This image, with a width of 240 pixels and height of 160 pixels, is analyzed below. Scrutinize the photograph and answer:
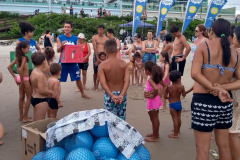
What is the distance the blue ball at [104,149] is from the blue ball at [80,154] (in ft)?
0.35

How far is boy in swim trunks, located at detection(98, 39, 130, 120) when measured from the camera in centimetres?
372

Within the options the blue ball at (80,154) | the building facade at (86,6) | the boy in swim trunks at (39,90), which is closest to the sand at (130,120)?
the boy in swim trunks at (39,90)

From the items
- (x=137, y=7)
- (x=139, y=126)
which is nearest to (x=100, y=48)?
(x=139, y=126)

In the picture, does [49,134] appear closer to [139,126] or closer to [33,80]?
[33,80]

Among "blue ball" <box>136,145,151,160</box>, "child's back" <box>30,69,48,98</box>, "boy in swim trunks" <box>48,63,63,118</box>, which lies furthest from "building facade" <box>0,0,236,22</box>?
"blue ball" <box>136,145,151,160</box>

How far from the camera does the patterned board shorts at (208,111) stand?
111 inches

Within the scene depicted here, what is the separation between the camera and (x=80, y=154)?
2.61 m

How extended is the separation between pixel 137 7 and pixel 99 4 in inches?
1569

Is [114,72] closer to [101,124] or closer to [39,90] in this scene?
[101,124]

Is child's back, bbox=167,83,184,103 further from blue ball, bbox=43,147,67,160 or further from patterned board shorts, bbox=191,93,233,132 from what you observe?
blue ball, bbox=43,147,67,160

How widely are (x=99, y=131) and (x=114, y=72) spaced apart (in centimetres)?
110

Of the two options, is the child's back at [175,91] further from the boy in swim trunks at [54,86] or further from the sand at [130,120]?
the boy in swim trunks at [54,86]

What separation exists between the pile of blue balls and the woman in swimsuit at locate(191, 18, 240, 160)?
71cm

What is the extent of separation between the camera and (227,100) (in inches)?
108
